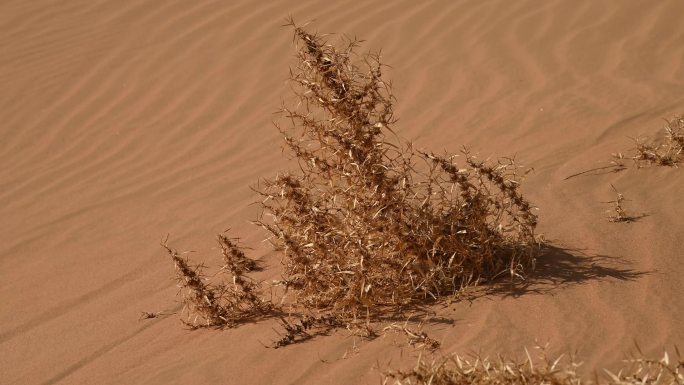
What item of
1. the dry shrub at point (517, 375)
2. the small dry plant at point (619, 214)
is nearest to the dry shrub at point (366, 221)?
the small dry plant at point (619, 214)

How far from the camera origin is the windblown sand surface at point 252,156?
3031mm

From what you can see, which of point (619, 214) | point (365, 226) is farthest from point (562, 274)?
point (365, 226)

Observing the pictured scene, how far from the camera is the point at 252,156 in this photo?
233 inches

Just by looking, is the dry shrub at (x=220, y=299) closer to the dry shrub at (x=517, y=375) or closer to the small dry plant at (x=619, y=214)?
the dry shrub at (x=517, y=375)

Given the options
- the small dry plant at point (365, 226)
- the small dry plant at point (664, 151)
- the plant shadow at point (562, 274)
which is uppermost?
the small dry plant at point (365, 226)

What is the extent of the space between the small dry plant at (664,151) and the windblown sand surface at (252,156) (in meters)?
0.07

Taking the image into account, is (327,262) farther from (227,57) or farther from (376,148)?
(227,57)

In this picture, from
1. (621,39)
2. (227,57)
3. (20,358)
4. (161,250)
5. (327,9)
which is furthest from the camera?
(327,9)

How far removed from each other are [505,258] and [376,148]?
683 millimetres

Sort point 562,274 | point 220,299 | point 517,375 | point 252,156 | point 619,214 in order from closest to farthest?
point 517,375, point 562,274, point 220,299, point 619,214, point 252,156

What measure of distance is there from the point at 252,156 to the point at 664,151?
2.65 metres

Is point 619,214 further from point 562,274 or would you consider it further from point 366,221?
point 366,221

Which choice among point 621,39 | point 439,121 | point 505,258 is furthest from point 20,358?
point 621,39

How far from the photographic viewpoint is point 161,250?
4.55m
